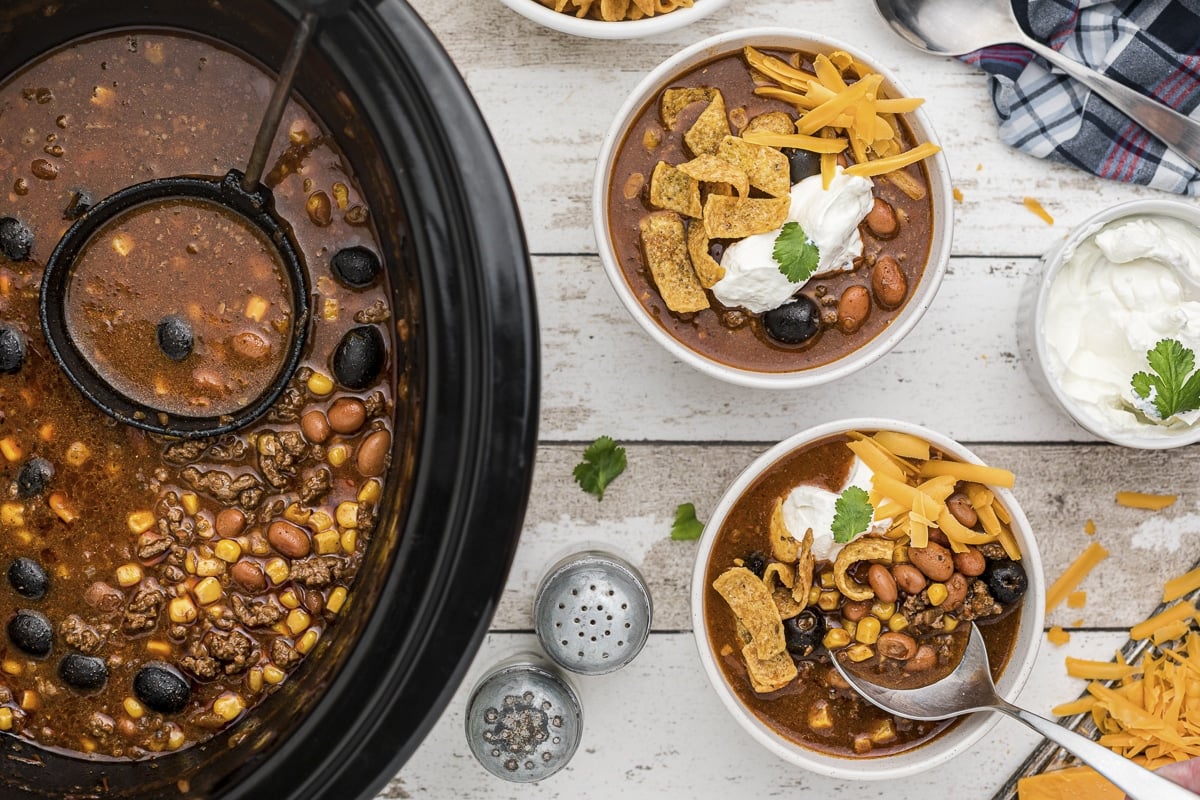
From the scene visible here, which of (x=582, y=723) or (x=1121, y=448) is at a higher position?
(x=1121, y=448)

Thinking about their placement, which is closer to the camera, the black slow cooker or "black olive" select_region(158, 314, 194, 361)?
the black slow cooker

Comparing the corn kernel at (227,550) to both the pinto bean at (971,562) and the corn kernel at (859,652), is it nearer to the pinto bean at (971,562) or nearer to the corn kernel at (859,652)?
the corn kernel at (859,652)

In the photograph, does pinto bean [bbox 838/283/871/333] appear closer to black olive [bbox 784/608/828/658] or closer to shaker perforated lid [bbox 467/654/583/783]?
black olive [bbox 784/608/828/658]

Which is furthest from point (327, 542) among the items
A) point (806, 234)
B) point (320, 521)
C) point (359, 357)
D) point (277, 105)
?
point (806, 234)

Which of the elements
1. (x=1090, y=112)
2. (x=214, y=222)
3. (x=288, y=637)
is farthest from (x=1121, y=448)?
(x=214, y=222)

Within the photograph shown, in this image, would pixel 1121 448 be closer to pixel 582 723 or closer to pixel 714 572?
pixel 714 572

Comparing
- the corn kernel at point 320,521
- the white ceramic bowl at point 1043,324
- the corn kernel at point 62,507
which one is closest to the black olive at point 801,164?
the white ceramic bowl at point 1043,324

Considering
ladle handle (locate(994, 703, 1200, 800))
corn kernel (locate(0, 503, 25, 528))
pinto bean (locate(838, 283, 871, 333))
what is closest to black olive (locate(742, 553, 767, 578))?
pinto bean (locate(838, 283, 871, 333))
